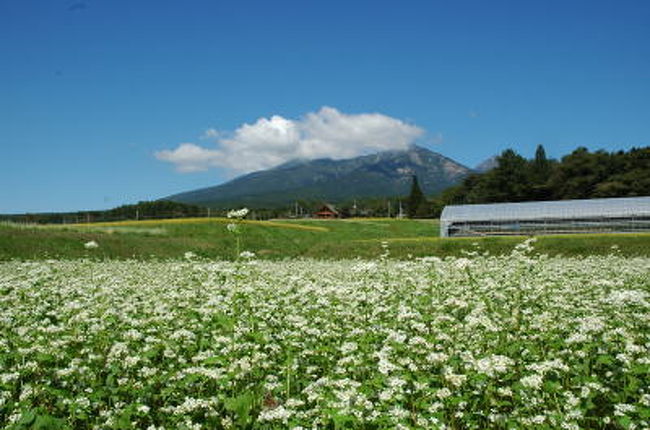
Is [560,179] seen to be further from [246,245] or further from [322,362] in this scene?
[322,362]

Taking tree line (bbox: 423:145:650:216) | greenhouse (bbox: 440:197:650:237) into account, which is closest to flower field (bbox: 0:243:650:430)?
greenhouse (bbox: 440:197:650:237)

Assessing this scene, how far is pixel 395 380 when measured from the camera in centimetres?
445

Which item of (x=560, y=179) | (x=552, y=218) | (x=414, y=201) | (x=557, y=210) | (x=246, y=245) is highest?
(x=560, y=179)

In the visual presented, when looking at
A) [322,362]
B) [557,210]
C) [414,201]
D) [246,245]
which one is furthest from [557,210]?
[414,201]

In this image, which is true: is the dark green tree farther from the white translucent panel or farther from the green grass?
the green grass

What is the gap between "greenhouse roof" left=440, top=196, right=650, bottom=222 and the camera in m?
48.4

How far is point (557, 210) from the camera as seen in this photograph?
2012 inches

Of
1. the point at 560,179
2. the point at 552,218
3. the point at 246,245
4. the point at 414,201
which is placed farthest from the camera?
the point at 414,201

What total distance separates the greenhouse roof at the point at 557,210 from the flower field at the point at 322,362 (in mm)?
45322

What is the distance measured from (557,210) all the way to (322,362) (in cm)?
5098

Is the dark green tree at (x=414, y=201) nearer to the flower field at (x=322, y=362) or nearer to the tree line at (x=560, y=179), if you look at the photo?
the tree line at (x=560, y=179)

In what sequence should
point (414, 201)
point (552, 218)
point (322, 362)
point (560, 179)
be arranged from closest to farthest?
1. point (322, 362)
2. point (552, 218)
3. point (560, 179)
4. point (414, 201)

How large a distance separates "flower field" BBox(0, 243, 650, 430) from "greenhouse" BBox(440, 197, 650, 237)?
45198mm

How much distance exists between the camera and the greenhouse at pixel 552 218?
4831cm
